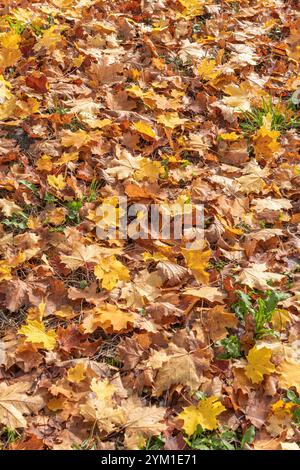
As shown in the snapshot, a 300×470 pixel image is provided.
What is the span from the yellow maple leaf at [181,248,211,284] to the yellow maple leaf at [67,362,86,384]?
2.42 feet

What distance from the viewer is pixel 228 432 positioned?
1999 mm

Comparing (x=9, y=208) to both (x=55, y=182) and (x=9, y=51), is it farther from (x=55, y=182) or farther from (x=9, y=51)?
(x=9, y=51)

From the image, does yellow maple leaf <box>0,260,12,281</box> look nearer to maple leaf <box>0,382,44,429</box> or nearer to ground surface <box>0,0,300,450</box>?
ground surface <box>0,0,300,450</box>

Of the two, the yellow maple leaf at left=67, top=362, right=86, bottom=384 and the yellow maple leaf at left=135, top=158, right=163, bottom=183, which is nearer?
the yellow maple leaf at left=67, top=362, right=86, bottom=384

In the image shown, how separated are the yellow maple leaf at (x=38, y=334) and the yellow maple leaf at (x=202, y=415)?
2.12 feet

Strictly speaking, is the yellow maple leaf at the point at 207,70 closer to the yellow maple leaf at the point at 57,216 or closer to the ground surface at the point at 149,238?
the ground surface at the point at 149,238

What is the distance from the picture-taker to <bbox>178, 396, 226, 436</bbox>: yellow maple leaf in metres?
1.96

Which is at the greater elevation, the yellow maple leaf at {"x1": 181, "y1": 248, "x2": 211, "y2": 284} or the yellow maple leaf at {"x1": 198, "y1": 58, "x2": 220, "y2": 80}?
the yellow maple leaf at {"x1": 198, "y1": 58, "x2": 220, "y2": 80}

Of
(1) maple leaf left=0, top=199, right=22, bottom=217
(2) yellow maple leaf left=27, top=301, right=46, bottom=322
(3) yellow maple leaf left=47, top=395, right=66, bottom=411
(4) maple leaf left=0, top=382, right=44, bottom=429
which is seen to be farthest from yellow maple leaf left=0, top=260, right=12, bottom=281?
(3) yellow maple leaf left=47, top=395, right=66, bottom=411

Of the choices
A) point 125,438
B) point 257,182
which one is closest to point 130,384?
point 125,438

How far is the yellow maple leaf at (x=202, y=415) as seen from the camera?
1962mm

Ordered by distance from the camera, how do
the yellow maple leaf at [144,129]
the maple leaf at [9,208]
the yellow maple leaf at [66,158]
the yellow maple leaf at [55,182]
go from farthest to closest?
the yellow maple leaf at [144,129], the yellow maple leaf at [66,158], the yellow maple leaf at [55,182], the maple leaf at [9,208]

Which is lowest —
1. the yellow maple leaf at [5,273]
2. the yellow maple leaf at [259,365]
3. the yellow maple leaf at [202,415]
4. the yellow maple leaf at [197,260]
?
the yellow maple leaf at [202,415]

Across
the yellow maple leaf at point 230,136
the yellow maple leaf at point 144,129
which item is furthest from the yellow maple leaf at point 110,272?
the yellow maple leaf at point 230,136
